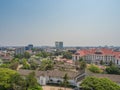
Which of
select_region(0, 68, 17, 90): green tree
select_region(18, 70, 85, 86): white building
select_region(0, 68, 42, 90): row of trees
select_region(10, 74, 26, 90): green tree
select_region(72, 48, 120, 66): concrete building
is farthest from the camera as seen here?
select_region(72, 48, 120, 66): concrete building

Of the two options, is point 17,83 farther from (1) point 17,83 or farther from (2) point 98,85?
(2) point 98,85

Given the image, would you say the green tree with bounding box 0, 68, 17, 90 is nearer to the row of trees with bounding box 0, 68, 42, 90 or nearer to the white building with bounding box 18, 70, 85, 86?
the row of trees with bounding box 0, 68, 42, 90

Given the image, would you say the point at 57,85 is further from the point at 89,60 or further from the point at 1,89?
the point at 89,60

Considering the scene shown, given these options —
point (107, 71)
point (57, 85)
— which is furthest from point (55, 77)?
point (107, 71)

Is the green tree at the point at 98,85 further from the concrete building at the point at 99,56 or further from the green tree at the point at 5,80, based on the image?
the concrete building at the point at 99,56

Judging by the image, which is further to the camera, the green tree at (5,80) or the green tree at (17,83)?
the green tree at (5,80)

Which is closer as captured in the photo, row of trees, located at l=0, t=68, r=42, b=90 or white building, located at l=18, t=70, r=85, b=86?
row of trees, located at l=0, t=68, r=42, b=90

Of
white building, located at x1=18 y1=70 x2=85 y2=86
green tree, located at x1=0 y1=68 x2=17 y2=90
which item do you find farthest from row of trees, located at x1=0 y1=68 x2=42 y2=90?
white building, located at x1=18 y1=70 x2=85 y2=86

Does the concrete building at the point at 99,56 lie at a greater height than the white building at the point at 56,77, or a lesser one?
greater

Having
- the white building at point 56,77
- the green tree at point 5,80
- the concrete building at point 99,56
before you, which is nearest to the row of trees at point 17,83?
the green tree at point 5,80

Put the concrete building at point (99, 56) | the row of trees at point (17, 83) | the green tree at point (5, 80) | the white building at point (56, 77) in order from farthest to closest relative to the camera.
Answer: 1. the concrete building at point (99, 56)
2. the white building at point (56, 77)
3. the green tree at point (5, 80)
4. the row of trees at point (17, 83)

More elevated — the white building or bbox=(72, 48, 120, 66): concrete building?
bbox=(72, 48, 120, 66): concrete building
